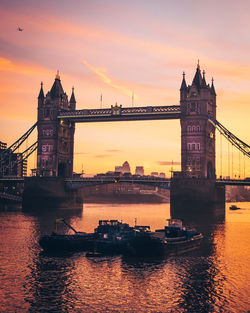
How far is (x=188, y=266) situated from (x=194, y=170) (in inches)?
2935

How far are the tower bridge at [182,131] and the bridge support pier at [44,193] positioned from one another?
0.68 metres

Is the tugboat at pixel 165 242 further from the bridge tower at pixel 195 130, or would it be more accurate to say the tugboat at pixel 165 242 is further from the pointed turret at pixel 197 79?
the pointed turret at pixel 197 79

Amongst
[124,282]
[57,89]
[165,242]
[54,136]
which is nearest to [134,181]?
[54,136]

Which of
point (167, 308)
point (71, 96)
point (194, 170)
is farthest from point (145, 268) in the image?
point (71, 96)

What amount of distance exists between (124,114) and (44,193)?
33456 mm

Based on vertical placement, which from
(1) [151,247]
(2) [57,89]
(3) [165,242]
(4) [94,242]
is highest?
(2) [57,89]

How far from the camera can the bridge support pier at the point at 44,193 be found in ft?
398

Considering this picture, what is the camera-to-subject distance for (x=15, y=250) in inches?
2084

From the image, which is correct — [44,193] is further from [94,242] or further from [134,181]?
[94,242]

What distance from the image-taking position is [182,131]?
392ft

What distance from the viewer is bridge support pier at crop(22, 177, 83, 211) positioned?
12138 centimetres

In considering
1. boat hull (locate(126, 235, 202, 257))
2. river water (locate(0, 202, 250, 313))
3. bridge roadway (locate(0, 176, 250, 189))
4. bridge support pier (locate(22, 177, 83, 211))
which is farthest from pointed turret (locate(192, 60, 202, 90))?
boat hull (locate(126, 235, 202, 257))

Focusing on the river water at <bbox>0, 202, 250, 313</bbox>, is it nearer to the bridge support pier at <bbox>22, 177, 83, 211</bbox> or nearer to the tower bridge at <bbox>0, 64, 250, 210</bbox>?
the tower bridge at <bbox>0, 64, 250, 210</bbox>

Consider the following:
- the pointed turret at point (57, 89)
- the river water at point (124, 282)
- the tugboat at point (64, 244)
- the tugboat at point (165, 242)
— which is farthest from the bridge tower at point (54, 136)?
the tugboat at point (165, 242)
